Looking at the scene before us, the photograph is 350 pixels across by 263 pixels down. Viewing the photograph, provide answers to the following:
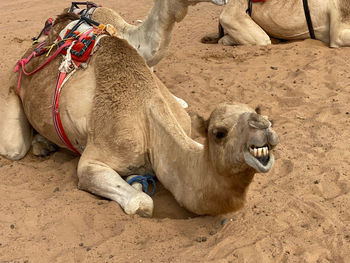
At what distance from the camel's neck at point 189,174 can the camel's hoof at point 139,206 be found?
0.76 ft

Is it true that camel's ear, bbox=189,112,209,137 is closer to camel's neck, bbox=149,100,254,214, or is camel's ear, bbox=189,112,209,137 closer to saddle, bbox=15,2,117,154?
camel's neck, bbox=149,100,254,214

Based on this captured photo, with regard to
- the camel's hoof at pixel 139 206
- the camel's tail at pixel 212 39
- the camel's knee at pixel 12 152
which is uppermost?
the camel's hoof at pixel 139 206

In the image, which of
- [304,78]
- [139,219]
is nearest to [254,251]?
[139,219]

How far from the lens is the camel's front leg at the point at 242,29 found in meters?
9.15

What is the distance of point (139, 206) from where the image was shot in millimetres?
4492

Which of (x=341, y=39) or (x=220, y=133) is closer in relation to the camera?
(x=220, y=133)

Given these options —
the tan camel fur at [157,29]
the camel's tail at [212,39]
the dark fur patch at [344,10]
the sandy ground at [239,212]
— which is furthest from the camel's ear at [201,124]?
the camel's tail at [212,39]

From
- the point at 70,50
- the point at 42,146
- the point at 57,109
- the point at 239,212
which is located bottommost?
the point at 42,146

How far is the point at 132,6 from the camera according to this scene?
13.5 meters

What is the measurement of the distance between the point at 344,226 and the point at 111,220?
1822 millimetres

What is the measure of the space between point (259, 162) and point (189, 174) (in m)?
1.00

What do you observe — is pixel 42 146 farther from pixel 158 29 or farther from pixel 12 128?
pixel 158 29

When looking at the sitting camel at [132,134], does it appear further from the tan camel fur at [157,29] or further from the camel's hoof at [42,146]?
the tan camel fur at [157,29]

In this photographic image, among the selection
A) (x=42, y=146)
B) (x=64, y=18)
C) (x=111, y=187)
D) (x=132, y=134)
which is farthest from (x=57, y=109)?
(x=64, y=18)
